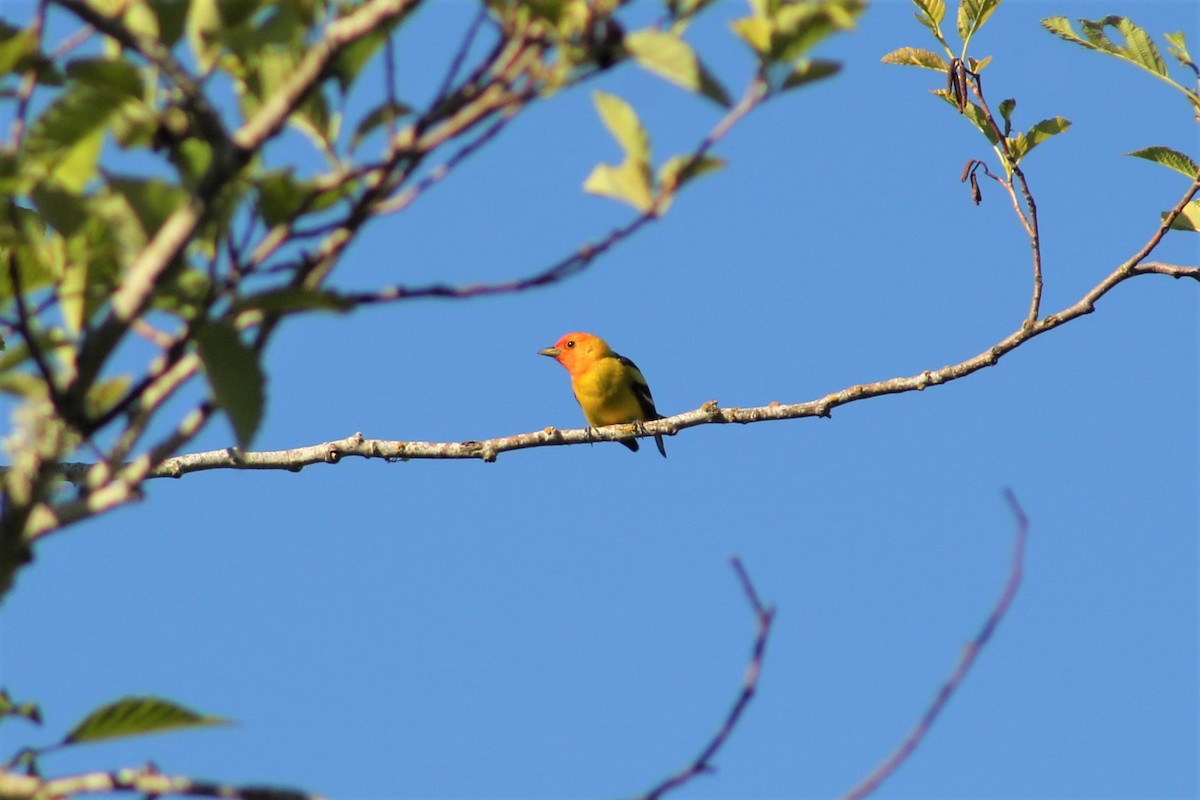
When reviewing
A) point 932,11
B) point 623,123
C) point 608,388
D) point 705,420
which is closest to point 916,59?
point 932,11

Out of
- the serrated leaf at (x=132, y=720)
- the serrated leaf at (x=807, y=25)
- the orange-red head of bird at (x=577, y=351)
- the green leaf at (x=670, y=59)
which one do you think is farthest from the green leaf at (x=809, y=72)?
the orange-red head of bird at (x=577, y=351)

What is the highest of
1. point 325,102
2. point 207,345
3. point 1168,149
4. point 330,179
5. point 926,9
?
point 926,9

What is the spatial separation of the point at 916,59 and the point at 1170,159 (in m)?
1.15

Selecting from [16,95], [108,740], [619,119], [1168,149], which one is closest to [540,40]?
[619,119]

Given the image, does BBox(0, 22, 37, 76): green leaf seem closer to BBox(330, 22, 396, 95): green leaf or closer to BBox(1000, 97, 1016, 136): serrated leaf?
BBox(330, 22, 396, 95): green leaf

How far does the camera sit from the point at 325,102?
6.88ft

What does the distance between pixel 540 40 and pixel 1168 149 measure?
12.3 feet

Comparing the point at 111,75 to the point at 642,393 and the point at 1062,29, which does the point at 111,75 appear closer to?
the point at 1062,29

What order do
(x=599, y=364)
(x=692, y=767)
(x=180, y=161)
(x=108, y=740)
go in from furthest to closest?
(x=599, y=364) → (x=108, y=740) → (x=180, y=161) → (x=692, y=767)

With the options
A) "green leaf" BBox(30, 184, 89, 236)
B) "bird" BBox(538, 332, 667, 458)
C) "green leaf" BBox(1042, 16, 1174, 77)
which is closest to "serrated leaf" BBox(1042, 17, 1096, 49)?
"green leaf" BBox(1042, 16, 1174, 77)

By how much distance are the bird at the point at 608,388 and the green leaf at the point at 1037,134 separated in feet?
19.9

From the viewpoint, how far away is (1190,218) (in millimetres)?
4852

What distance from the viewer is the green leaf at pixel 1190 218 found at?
4840 millimetres

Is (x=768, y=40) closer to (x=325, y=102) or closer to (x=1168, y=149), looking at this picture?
(x=325, y=102)
